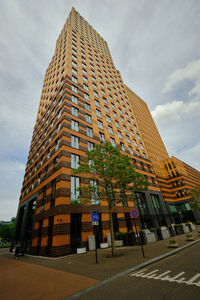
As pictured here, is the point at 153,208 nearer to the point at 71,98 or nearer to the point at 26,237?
the point at 26,237

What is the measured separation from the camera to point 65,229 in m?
13.6

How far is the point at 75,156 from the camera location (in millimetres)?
18438

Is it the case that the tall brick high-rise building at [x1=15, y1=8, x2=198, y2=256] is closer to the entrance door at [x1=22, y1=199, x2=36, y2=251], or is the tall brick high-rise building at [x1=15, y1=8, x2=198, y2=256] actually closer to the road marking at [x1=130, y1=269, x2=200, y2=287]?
the entrance door at [x1=22, y1=199, x2=36, y2=251]

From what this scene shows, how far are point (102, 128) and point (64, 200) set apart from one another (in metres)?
15.2

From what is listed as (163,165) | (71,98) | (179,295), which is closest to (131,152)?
(71,98)

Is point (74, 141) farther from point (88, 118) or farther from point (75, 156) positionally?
point (88, 118)

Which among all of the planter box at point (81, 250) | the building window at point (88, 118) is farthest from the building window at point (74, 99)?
the planter box at point (81, 250)

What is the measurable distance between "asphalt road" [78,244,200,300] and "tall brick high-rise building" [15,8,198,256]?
879 cm

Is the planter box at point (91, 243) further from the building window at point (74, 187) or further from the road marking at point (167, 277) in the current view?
the road marking at point (167, 277)

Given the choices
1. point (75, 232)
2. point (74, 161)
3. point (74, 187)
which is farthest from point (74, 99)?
point (75, 232)

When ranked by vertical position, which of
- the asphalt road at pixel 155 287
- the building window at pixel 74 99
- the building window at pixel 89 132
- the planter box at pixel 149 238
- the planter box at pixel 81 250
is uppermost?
the building window at pixel 74 99

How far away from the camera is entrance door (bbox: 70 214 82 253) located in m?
13.8

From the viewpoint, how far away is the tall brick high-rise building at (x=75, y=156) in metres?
14.9

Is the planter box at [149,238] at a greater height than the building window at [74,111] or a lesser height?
lesser
